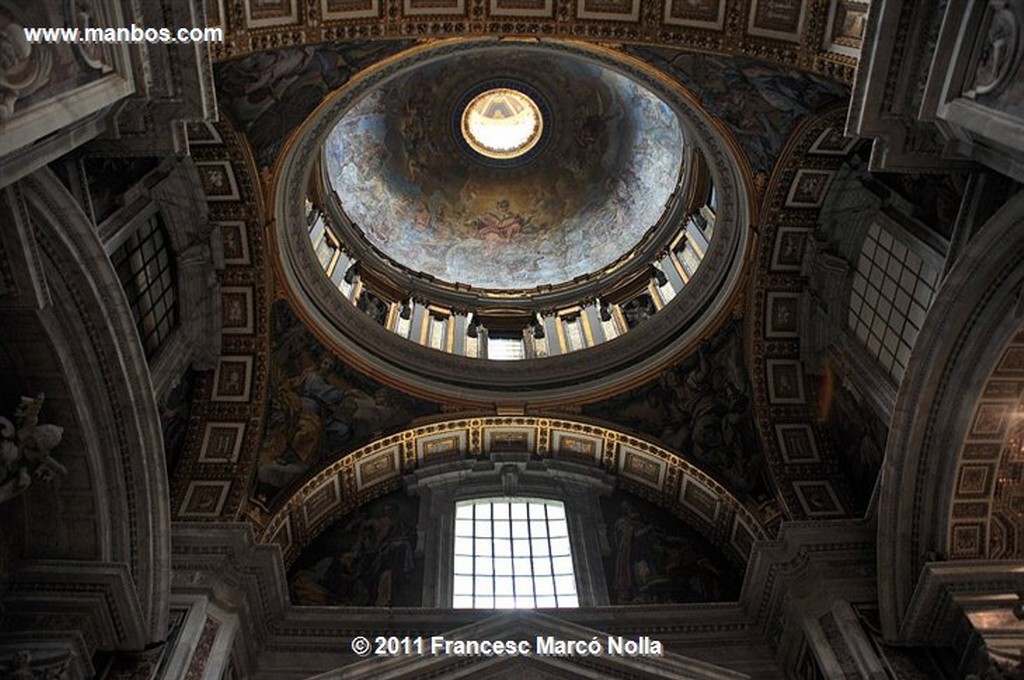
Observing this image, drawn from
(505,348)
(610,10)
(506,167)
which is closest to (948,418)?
(610,10)

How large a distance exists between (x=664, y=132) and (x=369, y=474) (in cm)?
1095

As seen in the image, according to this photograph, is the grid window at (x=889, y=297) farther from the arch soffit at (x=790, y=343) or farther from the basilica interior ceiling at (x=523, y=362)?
the arch soffit at (x=790, y=343)

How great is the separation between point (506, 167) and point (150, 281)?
13.3 metres

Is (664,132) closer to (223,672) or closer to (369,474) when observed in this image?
(369,474)

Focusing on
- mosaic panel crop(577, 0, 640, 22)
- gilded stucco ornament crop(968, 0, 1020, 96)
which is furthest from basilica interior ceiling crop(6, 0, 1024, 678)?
mosaic panel crop(577, 0, 640, 22)

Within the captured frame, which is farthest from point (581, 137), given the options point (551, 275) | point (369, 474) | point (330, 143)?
point (369, 474)

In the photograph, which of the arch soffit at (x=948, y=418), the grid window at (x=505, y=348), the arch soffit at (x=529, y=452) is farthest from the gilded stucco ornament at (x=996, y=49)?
the grid window at (x=505, y=348)

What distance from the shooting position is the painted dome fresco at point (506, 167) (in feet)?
74.0

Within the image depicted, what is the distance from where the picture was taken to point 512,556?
1642cm

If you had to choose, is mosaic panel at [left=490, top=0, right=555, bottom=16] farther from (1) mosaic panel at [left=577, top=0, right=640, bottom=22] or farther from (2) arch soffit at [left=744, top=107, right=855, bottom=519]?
(2) arch soffit at [left=744, top=107, right=855, bottom=519]

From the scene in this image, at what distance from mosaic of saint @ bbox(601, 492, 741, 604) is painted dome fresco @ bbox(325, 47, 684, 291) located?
6.96 metres

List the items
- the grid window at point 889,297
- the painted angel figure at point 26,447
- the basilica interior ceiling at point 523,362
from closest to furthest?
the painted angel figure at point 26,447
the basilica interior ceiling at point 523,362
the grid window at point 889,297

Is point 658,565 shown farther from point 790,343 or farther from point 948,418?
point 948,418

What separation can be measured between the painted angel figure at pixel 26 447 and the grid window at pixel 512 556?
22.9 feet
